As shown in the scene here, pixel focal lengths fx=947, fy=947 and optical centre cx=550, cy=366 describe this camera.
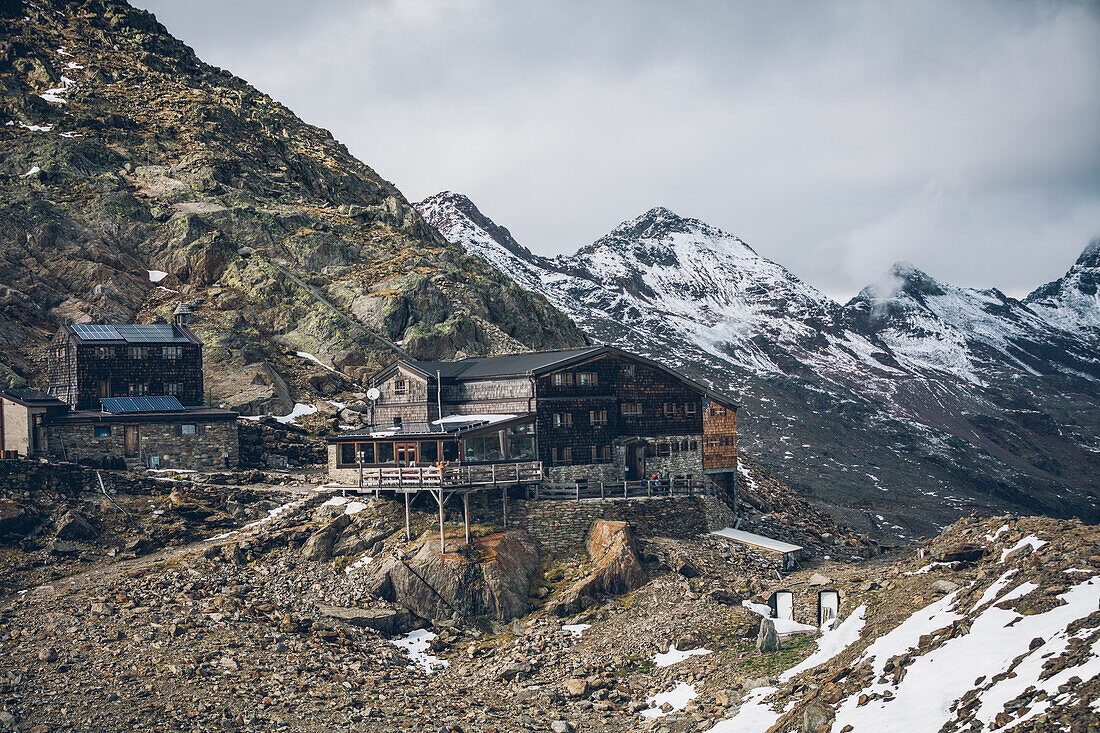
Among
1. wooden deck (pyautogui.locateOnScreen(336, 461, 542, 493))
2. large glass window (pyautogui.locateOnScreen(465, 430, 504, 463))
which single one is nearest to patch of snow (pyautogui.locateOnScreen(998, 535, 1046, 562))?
wooden deck (pyautogui.locateOnScreen(336, 461, 542, 493))

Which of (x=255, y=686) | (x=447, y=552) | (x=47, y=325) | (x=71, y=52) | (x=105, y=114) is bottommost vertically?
(x=255, y=686)

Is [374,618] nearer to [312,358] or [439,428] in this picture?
[439,428]

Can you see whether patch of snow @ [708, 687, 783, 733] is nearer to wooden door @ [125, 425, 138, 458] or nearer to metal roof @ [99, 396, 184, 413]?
wooden door @ [125, 425, 138, 458]

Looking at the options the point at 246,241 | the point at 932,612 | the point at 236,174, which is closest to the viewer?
the point at 932,612

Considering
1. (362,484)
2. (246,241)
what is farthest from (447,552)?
(246,241)

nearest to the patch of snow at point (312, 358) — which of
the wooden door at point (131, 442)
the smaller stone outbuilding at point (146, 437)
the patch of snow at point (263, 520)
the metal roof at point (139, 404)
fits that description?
the metal roof at point (139, 404)

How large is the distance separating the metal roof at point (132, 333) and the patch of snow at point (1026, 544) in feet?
191

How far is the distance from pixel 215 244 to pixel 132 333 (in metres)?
32.9

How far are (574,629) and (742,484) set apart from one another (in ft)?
117

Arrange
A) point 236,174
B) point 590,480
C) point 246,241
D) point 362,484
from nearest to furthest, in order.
→ point 362,484
point 590,480
point 246,241
point 236,174

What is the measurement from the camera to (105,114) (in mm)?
129625

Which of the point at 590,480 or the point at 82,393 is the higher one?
the point at 82,393

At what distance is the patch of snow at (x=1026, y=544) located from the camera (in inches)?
1531

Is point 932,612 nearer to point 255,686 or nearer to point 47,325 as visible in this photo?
point 255,686
